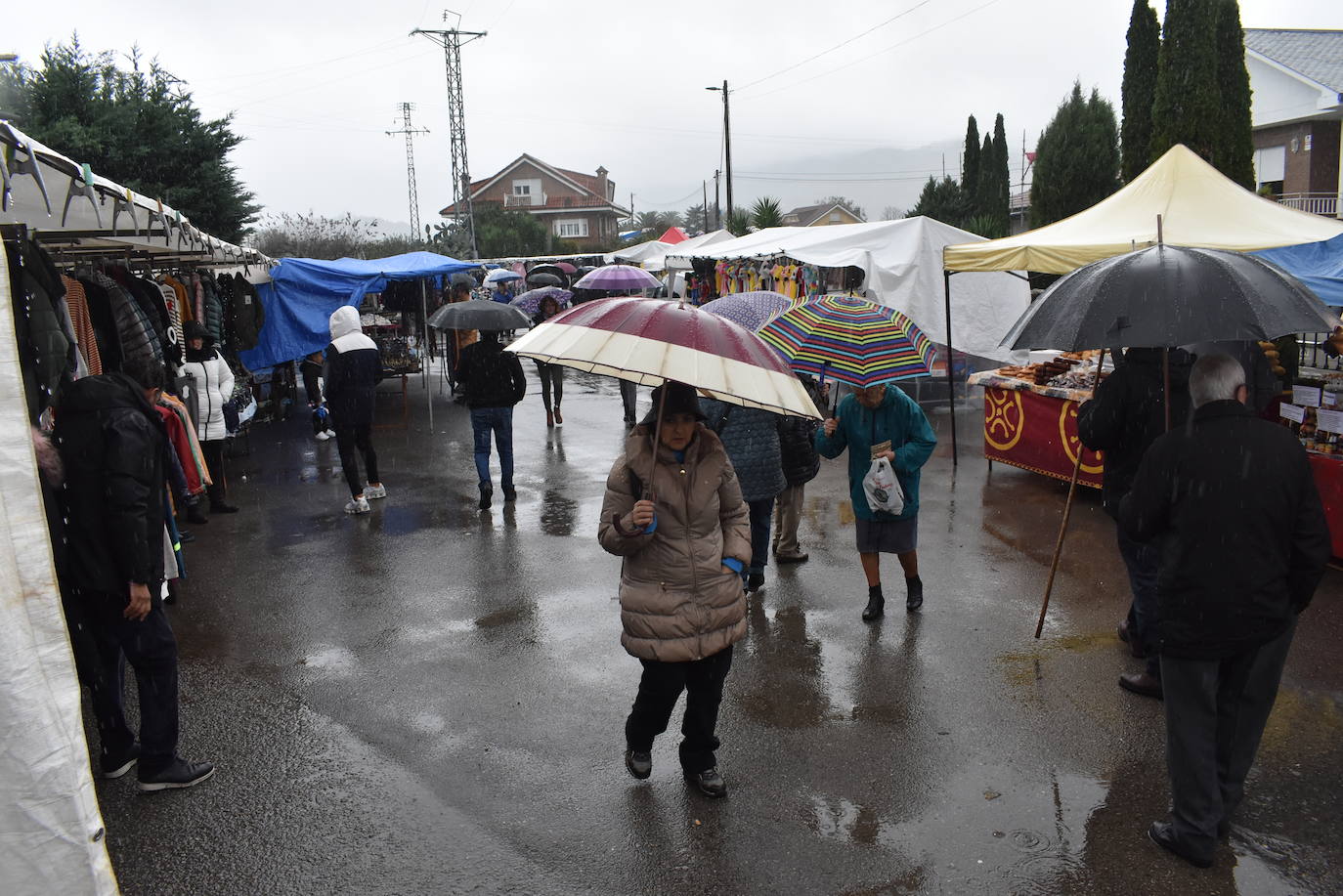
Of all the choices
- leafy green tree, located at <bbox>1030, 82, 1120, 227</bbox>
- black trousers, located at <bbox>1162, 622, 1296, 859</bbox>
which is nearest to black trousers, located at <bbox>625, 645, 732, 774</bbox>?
black trousers, located at <bbox>1162, 622, 1296, 859</bbox>

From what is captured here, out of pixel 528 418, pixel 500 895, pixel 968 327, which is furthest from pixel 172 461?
pixel 968 327

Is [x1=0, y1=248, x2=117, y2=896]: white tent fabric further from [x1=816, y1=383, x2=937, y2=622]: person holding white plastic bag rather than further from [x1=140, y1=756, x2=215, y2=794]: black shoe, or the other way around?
[x1=816, y1=383, x2=937, y2=622]: person holding white plastic bag

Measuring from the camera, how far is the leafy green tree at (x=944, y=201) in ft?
98.5

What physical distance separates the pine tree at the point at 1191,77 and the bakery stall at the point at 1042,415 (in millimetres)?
7182

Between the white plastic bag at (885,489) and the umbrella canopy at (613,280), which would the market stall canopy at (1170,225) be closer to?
the white plastic bag at (885,489)

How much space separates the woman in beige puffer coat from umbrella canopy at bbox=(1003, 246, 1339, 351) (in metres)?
1.59

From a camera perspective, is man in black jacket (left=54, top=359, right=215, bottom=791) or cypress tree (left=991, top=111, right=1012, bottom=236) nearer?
man in black jacket (left=54, top=359, right=215, bottom=791)

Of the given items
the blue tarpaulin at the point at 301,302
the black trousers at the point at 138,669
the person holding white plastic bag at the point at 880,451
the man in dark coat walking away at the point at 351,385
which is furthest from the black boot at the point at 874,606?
the blue tarpaulin at the point at 301,302

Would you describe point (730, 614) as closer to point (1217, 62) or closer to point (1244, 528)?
point (1244, 528)

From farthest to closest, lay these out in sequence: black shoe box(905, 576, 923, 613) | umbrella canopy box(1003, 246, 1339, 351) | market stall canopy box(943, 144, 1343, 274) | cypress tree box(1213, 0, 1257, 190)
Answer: cypress tree box(1213, 0, 1257, 190)
market stall canopy box(943, 144, 1343, 274)
black shoe box(905, 576, 923, 613)
umbrella canopy box(1003, 246, 1339, 351)

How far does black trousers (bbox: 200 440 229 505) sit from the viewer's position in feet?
29.3

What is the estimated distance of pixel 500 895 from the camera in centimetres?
338

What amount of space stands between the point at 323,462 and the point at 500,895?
27.8 ft

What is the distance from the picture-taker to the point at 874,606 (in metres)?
5.94
